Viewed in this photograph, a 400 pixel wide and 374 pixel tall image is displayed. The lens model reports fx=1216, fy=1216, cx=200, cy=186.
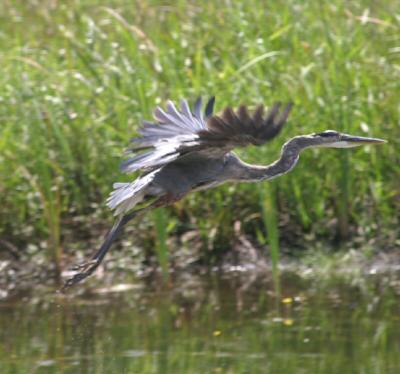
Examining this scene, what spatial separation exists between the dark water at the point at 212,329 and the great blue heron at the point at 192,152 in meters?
0.61

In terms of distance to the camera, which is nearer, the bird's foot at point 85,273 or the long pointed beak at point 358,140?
the bird's foot at point 85,273

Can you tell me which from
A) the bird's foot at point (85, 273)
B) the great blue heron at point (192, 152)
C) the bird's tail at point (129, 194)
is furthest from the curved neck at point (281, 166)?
the bird's foot at point (85, 273)

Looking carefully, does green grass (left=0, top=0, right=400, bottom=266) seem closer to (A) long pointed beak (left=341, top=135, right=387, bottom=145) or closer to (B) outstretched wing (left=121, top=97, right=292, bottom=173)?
(A) long pointed beak (left=341, top=135, right=387, bottom=145)

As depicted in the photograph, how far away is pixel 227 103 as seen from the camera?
812 cm

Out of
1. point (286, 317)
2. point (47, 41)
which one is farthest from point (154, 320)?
point (47, 41)

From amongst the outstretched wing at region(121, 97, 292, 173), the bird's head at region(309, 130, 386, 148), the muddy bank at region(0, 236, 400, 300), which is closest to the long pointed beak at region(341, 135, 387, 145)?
the bird's head at region(309, 130, 386, 148)

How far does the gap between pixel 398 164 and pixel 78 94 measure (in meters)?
2.27

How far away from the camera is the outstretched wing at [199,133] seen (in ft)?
17.3

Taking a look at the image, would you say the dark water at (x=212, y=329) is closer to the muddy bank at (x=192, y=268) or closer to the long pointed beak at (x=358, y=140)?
the muddy bank at (x=192, y=268)

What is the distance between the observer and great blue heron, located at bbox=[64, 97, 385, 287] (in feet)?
17.5

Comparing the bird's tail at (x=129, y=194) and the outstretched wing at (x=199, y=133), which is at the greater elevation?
the outstretched wing at (x=199, y=133)

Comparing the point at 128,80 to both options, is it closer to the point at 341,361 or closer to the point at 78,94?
the point at 78,94

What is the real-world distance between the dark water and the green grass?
1.83 feet

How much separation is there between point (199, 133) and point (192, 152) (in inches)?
19.5
